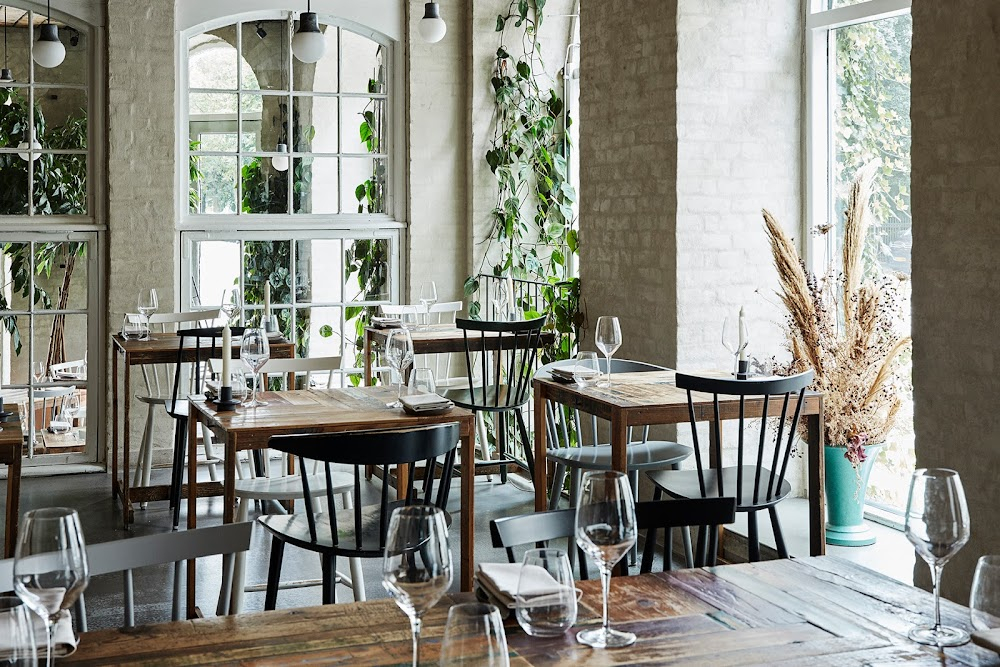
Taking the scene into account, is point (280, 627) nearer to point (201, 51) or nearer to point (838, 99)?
point (838, 99)

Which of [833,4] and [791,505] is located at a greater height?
[833,4]

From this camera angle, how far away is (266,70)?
727cm

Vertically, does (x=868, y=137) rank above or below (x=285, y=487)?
above

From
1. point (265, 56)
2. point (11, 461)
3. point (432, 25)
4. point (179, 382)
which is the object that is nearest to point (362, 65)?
point (265, 56)

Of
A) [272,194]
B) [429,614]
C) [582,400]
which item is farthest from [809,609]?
[272,194]

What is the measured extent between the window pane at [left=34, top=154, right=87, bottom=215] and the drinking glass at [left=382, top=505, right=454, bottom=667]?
607 centimetres

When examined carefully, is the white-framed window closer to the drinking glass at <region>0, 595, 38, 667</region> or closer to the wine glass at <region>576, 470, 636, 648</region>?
the wine glass at <region>576, 470, 636, 648</region>

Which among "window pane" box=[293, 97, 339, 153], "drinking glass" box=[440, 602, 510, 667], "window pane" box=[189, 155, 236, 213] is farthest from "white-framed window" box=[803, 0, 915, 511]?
"window pane" box=[189, 155, 236, 213]

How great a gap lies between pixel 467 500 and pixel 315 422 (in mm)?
576

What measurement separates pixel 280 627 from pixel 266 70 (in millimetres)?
6061

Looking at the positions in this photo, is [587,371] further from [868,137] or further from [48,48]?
[48,48]

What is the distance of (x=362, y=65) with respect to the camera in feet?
24.8

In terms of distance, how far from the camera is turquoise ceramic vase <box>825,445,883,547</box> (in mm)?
4613

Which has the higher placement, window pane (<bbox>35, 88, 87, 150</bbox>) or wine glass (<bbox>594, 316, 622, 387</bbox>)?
window pane (<bbox>35, 88, 87, 150</bbox>)
